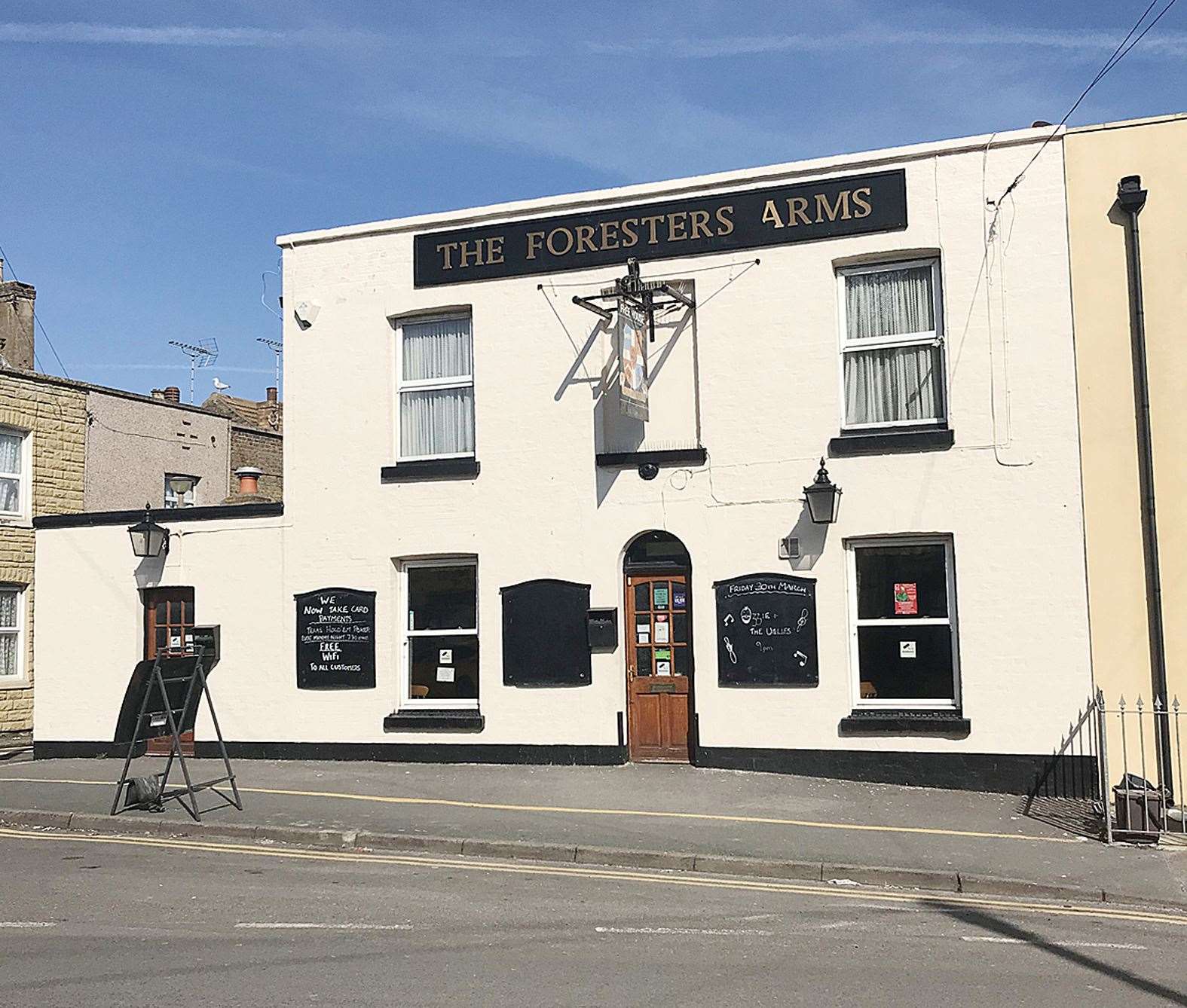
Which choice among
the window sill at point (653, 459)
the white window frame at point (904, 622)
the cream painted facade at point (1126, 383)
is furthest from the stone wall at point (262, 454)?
the cream painted facade at point (1126, 383)

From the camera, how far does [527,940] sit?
25.8 ft

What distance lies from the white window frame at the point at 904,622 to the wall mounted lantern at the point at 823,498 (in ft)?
1.56

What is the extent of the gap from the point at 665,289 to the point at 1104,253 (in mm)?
4749

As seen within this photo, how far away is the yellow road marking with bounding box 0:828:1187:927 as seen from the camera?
30.1ft

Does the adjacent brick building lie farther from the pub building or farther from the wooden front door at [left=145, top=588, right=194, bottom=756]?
the pub building

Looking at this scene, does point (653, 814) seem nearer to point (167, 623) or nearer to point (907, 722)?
point (907, 722)

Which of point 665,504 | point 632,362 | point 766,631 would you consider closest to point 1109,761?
point 766,631

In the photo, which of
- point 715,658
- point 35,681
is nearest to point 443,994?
point 715,658

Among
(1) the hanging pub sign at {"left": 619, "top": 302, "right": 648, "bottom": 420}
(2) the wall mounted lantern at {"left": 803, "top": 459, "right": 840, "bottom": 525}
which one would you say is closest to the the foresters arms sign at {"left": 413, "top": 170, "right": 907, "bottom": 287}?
(1) the hanging pub sign at {"left": 619, "top": 302, "right": 648, "bottom": 420}

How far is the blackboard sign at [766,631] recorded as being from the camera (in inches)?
573

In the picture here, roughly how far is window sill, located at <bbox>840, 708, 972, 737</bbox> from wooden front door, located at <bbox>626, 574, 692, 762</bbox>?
1996mm

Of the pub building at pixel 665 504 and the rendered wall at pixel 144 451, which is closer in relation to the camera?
the pub building at pixel 665 504

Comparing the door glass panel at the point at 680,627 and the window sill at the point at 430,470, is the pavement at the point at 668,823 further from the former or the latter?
the window sill at the point at 430,470

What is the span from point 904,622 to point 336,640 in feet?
23.0
